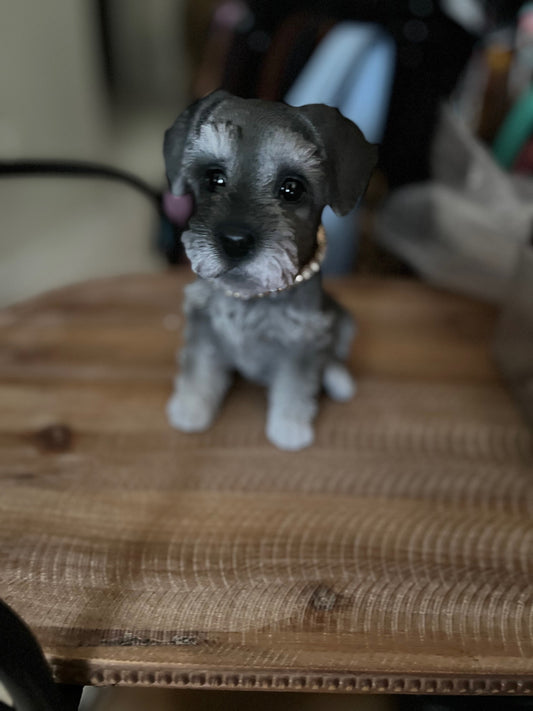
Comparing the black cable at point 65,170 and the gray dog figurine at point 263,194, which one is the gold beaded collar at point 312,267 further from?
the black cable at point 65,170

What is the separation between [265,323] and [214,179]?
6.4 inches

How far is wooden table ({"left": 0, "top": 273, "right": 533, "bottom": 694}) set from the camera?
0.48 metres

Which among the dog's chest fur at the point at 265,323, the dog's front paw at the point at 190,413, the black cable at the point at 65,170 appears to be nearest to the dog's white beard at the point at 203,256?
the dog's chest fur at the point at 265,323

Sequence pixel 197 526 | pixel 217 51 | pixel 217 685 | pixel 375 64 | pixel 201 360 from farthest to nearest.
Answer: pixel 217 51
pixel 375 64
pixel 201 360
pixel 197 526
pixel 217 685

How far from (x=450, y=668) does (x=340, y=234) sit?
817mm

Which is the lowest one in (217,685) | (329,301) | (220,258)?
(217,685)

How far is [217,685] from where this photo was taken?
0.48 m

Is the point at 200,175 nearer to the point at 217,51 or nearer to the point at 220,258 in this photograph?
the point at 220,258

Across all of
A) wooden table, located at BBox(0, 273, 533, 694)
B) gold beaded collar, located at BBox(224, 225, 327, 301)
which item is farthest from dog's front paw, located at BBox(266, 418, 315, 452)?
gold beaded collar, located at BBox(224, 225, 327, 301)

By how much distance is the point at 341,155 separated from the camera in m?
0.53

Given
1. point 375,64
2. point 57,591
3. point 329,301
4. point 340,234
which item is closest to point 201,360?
point 329,301

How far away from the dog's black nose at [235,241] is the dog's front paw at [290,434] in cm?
25

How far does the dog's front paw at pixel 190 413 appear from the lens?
2.33ft

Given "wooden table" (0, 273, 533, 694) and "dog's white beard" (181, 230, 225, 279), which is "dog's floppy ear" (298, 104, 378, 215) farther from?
"wooden table" (0, 273, 533, 694)
